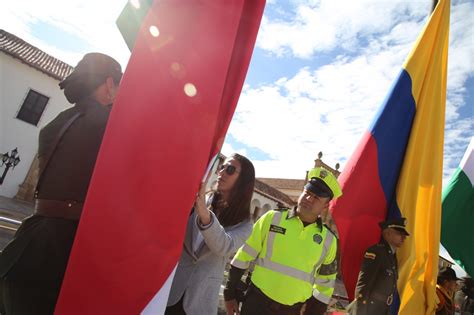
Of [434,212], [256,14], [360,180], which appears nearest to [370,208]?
[360,180]

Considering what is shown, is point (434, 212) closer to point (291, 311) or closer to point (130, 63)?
point (291, 311)

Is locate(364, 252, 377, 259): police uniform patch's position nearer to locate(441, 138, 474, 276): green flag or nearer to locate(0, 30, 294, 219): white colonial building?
locate(441, 138, 474, 276): green flag

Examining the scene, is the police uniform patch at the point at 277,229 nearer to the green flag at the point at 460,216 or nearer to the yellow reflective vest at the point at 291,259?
the yellow reflective vest at the point at 291,259

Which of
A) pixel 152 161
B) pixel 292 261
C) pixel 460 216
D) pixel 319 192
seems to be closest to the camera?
pixel 152 161

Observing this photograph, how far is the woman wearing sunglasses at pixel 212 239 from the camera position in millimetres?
1612

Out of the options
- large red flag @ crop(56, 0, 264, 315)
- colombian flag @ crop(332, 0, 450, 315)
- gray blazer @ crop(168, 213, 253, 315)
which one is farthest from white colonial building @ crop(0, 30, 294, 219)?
large red flag @ crop(56, 0, 264, 315)

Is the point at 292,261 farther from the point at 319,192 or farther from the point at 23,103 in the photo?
the point at 23,103

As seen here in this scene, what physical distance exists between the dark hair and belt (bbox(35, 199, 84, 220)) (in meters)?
0.94

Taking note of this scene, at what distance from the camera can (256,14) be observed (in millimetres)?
1325

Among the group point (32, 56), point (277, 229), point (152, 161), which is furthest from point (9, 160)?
point (152, 161)

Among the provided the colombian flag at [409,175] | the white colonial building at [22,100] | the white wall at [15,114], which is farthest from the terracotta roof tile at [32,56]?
the colombian flag at [409,175]

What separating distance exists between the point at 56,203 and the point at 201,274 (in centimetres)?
85

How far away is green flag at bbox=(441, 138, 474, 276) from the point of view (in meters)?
3.58

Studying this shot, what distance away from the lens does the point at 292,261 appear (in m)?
2.49
